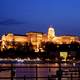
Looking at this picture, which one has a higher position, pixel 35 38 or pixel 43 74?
pixel 35 38

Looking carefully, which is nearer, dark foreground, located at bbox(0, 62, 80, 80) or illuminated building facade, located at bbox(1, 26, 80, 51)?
dark foreground, located at bbox(0, 62, 80, 80)

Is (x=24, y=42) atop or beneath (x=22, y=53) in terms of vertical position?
atop

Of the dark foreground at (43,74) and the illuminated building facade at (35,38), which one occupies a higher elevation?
the illuminated building facade at (35,38)

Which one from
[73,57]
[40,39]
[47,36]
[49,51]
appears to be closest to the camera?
[73,57]

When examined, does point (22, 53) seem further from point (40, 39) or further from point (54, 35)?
point (54, 35)

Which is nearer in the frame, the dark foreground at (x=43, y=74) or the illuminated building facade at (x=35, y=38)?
the dark foreground at (x=43, y=74)

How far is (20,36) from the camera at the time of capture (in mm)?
183625

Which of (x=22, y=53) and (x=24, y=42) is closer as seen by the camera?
(x=22, y=53)

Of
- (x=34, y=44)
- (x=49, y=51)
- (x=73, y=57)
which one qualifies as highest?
(x=34, y=44)

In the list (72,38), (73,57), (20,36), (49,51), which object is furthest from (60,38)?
(73,57)

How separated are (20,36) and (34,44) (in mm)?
12187

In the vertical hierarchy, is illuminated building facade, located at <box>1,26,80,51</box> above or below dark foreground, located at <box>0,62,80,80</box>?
above

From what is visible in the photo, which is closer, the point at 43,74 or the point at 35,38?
the point at 43,74

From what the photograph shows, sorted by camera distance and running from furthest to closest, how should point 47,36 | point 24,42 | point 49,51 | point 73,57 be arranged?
point 47,36 < point 24,42 < point 49,51 < point 73,57
